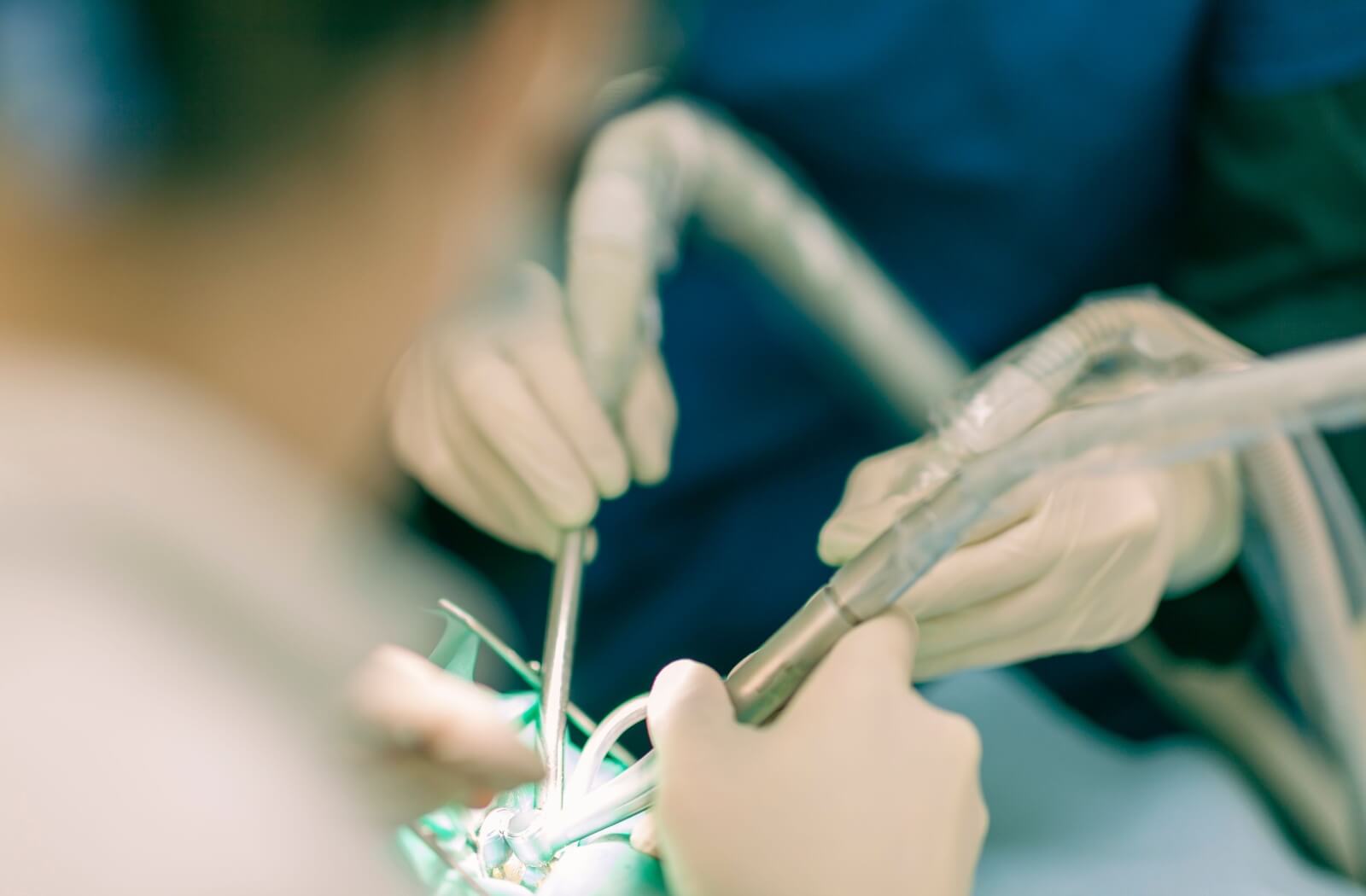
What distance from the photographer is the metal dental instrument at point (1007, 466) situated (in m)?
0.50

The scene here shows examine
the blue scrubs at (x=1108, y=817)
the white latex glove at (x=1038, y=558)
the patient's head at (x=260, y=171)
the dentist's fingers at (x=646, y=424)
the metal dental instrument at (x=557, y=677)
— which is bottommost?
the blue scrubs at (x=1108, y=817)

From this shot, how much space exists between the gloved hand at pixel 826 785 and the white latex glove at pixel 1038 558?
74 mm

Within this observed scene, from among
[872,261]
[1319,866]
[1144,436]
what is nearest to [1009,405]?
[1144,436]

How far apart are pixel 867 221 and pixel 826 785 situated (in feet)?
1.81

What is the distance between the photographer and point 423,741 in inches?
15.2

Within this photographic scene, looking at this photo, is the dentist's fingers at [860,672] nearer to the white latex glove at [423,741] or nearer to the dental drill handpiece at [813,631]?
the dental drill handpiece at [813,631]

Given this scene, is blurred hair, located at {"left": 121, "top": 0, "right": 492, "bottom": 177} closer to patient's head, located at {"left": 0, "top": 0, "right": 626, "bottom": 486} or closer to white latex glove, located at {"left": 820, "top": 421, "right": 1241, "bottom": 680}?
patient's head, located at {"left": 0, "top": 0, "right": 626, "bottom": 486}

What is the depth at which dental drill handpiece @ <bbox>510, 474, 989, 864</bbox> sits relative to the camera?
503mm

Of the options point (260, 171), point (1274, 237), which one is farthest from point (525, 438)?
point (1274, 237)

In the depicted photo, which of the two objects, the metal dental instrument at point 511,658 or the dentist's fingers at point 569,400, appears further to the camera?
the dentist's fingers at point 569,400

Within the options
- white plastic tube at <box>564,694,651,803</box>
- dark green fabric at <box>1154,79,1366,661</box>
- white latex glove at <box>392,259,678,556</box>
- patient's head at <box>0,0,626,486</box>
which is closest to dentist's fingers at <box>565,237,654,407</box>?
white latex glove at <box>392,259,678,556</box>

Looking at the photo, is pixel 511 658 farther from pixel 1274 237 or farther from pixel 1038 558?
pixel 1274 237

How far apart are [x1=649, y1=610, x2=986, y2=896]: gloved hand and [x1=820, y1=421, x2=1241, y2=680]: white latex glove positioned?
0.07 metres

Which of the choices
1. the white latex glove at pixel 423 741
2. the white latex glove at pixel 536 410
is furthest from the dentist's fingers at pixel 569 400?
the white latex glove at pixel 423 741
